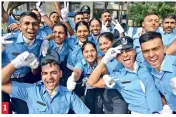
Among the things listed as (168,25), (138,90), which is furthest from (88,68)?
(168,25)

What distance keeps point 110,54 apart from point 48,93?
0.63 metres

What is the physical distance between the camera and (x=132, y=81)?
304cm

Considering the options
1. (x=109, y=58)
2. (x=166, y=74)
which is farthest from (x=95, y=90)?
(x=166, y=74)

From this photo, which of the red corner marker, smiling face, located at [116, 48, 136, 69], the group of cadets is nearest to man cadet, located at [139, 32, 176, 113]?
the group of cadets

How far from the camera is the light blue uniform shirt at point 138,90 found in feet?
9.86

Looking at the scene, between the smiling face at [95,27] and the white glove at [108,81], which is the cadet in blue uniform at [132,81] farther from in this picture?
the smiling face at [95,27]

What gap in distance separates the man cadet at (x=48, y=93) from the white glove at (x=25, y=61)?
0.04 m

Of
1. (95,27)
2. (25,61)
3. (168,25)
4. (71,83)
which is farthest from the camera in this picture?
(95,27)

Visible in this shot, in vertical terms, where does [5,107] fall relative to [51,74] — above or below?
below

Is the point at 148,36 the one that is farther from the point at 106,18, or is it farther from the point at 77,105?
the point at 77,105

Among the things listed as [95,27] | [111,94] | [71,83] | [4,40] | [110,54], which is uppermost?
[95,27]

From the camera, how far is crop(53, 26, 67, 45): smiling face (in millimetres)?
3121

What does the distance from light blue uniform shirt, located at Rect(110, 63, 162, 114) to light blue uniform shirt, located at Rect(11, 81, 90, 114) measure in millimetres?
368

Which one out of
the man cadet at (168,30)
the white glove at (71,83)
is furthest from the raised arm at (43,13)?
the man cadet at (168,30)
